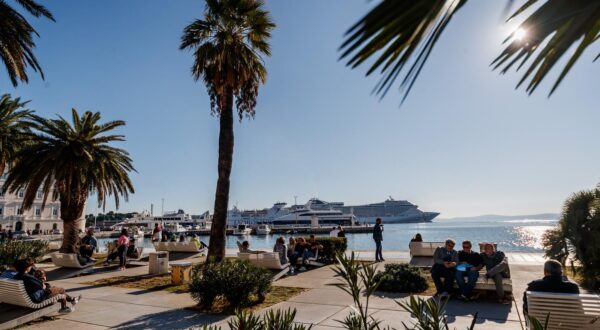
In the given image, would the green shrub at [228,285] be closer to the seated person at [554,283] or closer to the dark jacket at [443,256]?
the dark jacket at [443,256]

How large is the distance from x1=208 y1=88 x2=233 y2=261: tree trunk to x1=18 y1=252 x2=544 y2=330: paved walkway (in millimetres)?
2655

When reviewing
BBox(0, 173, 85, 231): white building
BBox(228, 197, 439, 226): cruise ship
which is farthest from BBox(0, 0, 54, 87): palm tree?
BBox(228, 197, 439, 226): cruise ship

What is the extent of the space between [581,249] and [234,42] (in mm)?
11456

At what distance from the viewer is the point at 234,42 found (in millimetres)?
13094

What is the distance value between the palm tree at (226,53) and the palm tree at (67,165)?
7948mm

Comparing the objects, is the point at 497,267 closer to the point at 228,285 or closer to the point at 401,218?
the point at 228,285

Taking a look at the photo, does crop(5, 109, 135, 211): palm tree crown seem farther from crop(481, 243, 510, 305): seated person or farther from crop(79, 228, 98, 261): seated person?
crop(481, 243, 510, 305): seated person

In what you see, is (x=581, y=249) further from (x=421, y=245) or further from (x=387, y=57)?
(x=387, y=57)

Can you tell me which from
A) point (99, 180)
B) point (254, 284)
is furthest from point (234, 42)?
point (99, 180)

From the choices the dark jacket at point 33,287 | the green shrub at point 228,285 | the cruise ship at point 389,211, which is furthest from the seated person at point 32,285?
the cruise ship at point 389,211

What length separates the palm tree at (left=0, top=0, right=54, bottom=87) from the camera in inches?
434

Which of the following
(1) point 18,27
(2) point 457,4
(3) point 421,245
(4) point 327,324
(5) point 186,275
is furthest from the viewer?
(3) point 421,245

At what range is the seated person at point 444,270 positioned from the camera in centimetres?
800

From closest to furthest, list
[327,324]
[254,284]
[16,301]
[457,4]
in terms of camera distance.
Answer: [457,4], [327,324], [16,301], [254,284]
